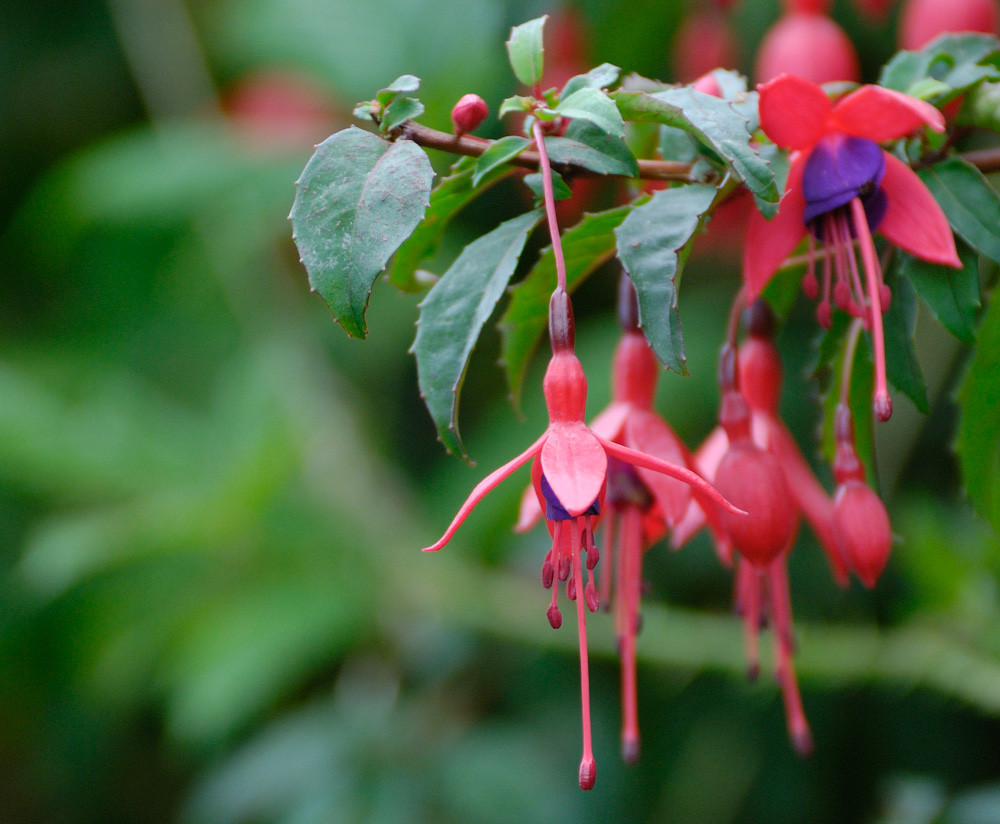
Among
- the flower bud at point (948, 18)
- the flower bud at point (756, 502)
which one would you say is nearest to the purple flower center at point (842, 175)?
the flower bud at point (756, 502)

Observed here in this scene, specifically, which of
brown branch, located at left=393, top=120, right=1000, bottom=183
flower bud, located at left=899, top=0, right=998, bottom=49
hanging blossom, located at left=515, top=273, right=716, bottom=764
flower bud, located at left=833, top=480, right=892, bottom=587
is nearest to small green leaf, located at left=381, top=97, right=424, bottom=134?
brown branch, located at left=393, top=120, right=1000, bottom=183

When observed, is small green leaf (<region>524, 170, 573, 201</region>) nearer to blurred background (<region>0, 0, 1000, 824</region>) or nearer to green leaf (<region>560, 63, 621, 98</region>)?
green leaf (<region>560, 63, 621, 98</region>)

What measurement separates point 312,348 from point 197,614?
44 centimetres

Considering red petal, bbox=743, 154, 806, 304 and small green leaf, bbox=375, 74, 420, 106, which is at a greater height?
A: small green leaf, bbox=375, 74, 420, 106

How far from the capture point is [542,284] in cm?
42

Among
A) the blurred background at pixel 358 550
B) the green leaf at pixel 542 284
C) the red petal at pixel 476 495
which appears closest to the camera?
the red petal at pixel 476 495

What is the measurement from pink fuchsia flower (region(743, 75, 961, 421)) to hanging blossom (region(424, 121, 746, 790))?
85 mm

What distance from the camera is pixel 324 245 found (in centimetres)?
33

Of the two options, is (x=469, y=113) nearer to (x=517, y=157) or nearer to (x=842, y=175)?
(x=517, y=157)

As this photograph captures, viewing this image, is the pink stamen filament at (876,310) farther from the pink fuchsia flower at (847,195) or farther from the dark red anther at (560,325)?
the dark red anther at (560,325)

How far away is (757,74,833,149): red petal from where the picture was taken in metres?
0.35

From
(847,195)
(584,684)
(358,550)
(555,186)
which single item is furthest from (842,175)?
(358,550)

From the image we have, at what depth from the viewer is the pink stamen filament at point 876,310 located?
0.33m

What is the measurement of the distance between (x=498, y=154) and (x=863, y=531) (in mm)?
215
